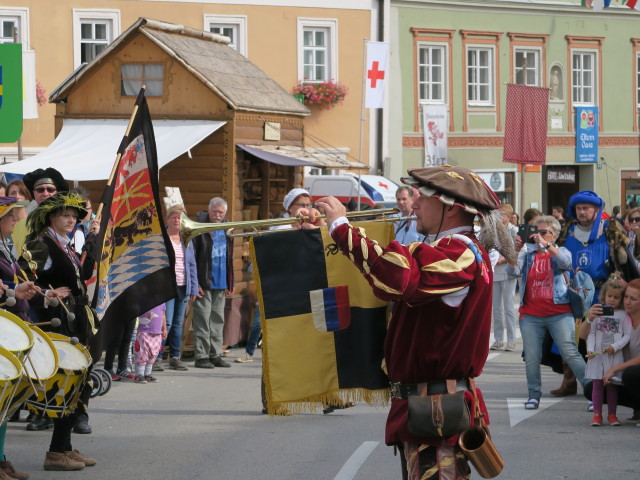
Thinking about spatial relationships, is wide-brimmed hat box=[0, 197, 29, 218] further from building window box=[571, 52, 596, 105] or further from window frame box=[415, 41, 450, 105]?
building window box=[571, 52, 596, 105]

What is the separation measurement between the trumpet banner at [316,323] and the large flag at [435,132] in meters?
29.5

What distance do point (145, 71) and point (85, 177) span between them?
6.08 feet

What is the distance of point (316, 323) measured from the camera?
6527 millimetres

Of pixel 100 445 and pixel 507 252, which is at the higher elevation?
pixel 507 252

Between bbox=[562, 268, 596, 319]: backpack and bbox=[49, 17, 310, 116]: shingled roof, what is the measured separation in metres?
5.57

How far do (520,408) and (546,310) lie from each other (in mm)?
898

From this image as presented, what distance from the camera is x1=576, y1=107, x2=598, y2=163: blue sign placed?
130 feet

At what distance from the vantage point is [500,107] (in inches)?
1497

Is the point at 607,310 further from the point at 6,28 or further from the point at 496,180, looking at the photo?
the point at 496,180

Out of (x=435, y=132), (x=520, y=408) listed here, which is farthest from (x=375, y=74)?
(x=520, y=408)

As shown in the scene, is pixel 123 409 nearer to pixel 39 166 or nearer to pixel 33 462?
pixel 33 462

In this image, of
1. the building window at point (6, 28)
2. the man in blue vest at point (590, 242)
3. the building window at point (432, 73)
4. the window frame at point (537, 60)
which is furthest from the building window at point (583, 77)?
the man in blue vest at point (590, 242)

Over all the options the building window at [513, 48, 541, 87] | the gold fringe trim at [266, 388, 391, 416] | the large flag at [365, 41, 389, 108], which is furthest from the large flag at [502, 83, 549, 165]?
the gold fringe trim at [266, 388, 391, 416]

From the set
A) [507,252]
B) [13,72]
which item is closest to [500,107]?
[13,72]
